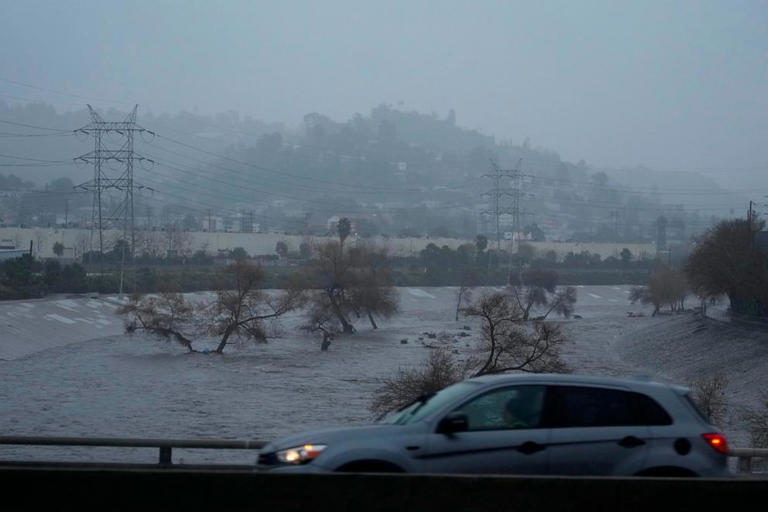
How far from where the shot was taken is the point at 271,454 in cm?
889

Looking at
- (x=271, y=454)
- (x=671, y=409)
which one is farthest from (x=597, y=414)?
(x=271, y=454)

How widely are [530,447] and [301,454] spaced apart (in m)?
1.94

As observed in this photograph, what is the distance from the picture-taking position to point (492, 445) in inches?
339

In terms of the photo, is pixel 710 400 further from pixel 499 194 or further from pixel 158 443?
pixel 499 194

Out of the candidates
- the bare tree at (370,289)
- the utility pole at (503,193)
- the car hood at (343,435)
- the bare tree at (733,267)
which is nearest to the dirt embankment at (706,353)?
the bare tree at (733,267)

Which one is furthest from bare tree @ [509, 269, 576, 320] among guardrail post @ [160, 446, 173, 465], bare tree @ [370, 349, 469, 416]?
guardrail post @ [160, 446, 173, 465]

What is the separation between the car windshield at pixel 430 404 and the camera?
29.3 ft

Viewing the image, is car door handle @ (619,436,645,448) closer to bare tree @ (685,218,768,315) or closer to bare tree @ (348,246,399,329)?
bare tree @ (685,218,768,315)

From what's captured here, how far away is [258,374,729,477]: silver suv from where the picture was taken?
8.55 metres

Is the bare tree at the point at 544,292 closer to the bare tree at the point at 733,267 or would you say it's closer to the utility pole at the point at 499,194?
the utility pole at the point at 499,194

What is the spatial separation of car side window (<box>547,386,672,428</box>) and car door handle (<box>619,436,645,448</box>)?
0.15 m

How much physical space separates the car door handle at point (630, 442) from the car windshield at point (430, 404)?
1345mm

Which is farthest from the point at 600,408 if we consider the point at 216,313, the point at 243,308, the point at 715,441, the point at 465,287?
the point at 465,287

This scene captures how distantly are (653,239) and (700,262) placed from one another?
8002 centimetres
